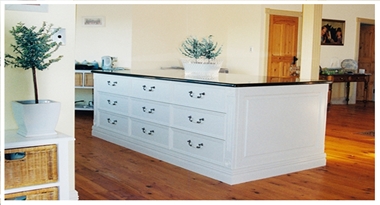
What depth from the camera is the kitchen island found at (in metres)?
3.73

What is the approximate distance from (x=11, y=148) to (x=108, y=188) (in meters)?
1.34

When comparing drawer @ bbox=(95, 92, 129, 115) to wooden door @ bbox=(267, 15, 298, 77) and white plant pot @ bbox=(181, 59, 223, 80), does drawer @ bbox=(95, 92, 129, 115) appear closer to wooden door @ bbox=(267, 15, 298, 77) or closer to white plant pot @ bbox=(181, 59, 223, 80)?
white plant pot @ bbox=(181, 59, 223, 80)

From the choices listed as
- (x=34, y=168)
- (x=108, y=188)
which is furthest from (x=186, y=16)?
(x=34, y=168)

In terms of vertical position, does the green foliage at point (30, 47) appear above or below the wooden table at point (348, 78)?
above

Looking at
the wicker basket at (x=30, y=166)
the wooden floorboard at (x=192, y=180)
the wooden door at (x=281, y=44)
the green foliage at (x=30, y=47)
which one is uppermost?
the wooden door at (x=281, y=44)

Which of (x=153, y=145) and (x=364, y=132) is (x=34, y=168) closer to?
(x=153, y=145)

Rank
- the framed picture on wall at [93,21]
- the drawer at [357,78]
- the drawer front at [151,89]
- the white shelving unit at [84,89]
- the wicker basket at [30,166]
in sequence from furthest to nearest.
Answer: the drawer at [357,78] → the framed picture on wall at [93,21] → the white shelving unit at [84,89] → the drawer front at [151,89] → the wicker basket at [30,166]

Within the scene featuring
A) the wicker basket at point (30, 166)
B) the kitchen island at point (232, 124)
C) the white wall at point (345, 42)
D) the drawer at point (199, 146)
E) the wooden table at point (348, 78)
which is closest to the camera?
the wicker basket at point (30, 166)

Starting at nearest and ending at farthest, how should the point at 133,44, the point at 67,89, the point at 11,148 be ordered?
the point at 11,148 → the point at 67,89 → the point at 133,44

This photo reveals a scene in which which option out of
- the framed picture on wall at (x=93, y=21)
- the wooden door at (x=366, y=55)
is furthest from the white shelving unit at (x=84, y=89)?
the wooden door at (x=366, y=55)

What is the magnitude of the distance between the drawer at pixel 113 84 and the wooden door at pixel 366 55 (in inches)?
270

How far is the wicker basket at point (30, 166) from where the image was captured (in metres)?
2.31

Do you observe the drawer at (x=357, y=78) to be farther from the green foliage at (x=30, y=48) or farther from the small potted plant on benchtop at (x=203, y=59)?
the green foliage at (x=30, y=48)
